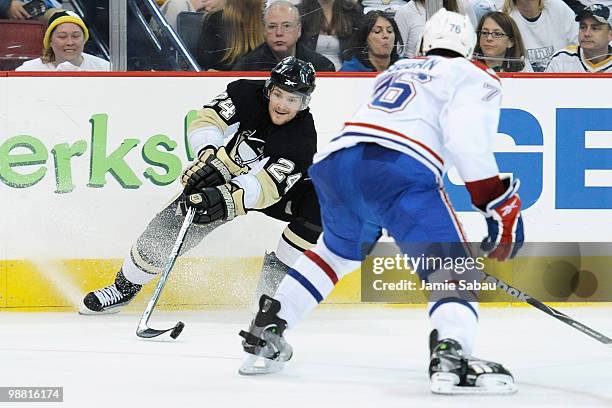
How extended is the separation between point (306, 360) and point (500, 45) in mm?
1954

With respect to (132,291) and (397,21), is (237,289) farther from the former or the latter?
(397,21)

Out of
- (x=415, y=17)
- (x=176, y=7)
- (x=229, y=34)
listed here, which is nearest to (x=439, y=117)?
(x=415, y=17)

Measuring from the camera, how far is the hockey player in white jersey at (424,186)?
317 cm

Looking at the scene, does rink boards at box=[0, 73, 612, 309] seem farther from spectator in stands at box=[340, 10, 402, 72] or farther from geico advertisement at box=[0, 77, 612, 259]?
spectator in stands at box=[340, 10, 402, 72]

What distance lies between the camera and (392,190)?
10.7ft

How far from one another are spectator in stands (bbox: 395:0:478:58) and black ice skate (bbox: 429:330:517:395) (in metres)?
2.23

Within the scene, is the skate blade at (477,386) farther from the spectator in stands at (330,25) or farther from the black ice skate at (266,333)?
the spectator in stands at (330,25)

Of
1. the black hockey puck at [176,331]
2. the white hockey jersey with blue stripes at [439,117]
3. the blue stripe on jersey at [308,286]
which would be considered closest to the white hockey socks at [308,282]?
the blue stripe on jersey at [308,286]

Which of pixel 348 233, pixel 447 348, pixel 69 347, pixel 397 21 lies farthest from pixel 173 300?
pixel 447 348

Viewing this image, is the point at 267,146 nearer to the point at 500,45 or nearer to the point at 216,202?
the point at 216,202

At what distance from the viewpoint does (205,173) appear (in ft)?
15.1

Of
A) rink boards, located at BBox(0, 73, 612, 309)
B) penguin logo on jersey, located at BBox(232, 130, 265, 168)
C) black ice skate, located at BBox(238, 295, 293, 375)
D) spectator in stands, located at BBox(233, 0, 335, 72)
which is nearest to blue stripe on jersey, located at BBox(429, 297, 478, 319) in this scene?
black ice skate, located at BBox(238, 295, 293, 375)

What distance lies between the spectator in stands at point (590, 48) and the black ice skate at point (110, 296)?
1.93 metres

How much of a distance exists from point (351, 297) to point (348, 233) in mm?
1731
